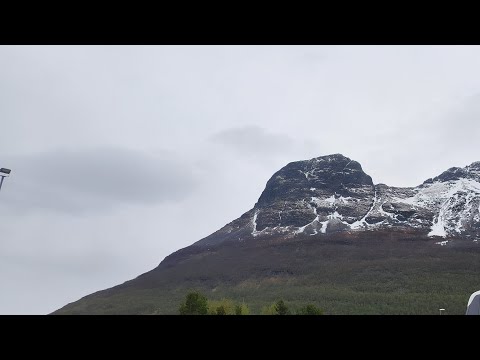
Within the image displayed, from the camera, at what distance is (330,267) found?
124 metres

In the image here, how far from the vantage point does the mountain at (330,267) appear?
9519cm

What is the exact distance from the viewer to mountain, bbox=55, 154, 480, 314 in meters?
95.2

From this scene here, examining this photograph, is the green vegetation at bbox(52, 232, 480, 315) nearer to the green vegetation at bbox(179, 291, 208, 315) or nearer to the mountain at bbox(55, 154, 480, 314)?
the mountain at bbox(55, 154, 480, 314)

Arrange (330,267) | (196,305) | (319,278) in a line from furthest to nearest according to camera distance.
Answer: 1. (330,267)
2. (319,278)
3. (196,305)

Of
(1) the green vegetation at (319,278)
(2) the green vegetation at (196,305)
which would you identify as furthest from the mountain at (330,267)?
(2) the green vegetation at (196,305)

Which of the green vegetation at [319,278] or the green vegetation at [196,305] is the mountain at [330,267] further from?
the green vegetation at [196,305]

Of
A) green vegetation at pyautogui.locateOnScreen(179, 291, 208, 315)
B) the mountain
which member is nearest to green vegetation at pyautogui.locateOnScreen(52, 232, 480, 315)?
the mountain

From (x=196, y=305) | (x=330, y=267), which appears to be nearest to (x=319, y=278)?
(x=330, y=267)

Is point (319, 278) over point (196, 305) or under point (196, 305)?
over

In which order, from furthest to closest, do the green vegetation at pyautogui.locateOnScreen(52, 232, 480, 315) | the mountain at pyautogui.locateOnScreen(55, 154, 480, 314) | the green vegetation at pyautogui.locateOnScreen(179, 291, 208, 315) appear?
1. the mountain at pyautogui.locateOnScreen(55, 154, 480, 314)
2. the green vegetation at pyautogui.locateOnScreen(52, 232, 480, 315)
3. the green vegetation at pyautogui.locateOnScreen(179, 291, 208, 315)

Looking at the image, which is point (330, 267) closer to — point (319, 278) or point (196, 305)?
point (319, 278)
